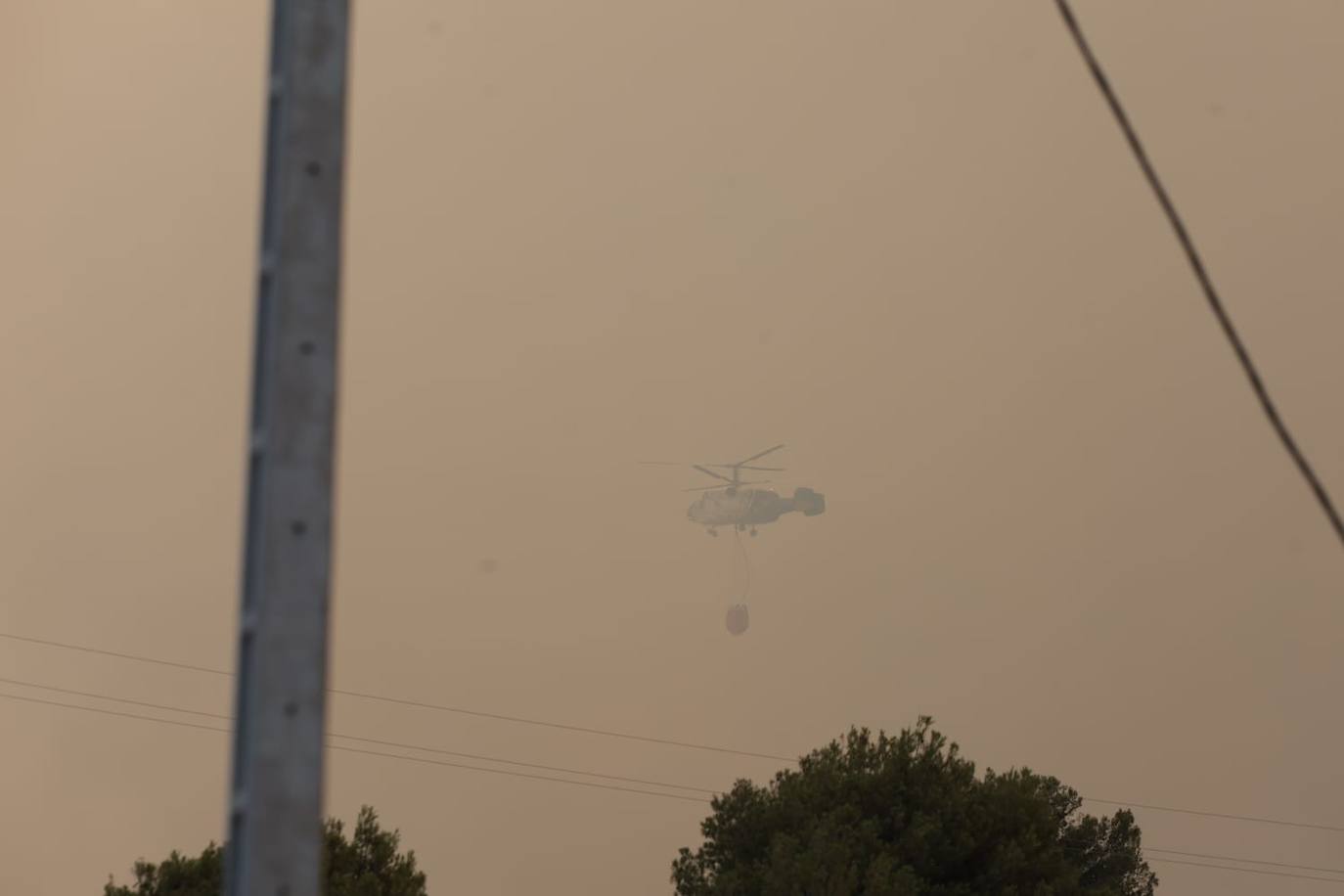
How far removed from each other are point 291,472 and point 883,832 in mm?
40925

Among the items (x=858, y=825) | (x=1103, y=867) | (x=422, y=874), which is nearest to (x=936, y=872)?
(x=858, y=825)

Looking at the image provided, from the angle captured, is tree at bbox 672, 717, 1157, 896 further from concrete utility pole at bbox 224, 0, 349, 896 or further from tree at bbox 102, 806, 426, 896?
concrete utility pole at bbox 224, 0, 349, 896

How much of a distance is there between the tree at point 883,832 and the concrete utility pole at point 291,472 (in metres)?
36.6

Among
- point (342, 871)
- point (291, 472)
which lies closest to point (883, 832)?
point (342, 871)

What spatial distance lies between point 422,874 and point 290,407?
120 ft

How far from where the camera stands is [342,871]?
37.9 meters

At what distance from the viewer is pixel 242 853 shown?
4160mm

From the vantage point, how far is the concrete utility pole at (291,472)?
4.20 m

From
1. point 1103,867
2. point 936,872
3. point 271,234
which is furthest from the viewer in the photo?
point 1103,867

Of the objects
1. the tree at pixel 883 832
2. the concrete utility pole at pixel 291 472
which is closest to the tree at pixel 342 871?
the tree at pixel 883 832

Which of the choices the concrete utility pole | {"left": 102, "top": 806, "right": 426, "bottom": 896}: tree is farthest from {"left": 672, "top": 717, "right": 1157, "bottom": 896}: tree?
the concrete utility pole

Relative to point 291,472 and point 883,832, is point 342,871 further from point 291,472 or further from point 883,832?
point 291,472

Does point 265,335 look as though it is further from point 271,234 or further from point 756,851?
point 756,851

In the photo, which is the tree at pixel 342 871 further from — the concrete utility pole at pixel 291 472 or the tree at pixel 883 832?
the concrete utility pole at pixel 291 472
